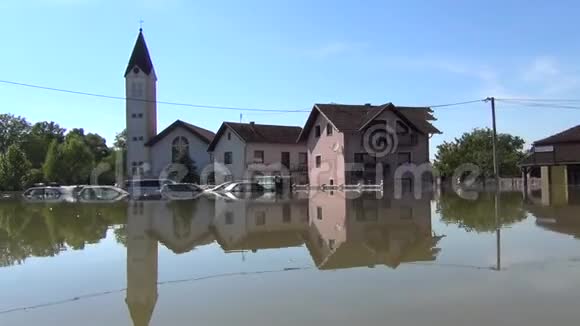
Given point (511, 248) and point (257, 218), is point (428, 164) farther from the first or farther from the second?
point (511, 248)

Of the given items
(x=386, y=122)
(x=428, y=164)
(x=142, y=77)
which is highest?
(x=142, y=77)

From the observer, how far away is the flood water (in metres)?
7.32

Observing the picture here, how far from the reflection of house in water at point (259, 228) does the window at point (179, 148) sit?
117ft

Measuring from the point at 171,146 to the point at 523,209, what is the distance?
43870mm

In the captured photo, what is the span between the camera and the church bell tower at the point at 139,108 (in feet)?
198

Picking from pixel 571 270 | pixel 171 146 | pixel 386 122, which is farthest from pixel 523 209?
pixel 171 146

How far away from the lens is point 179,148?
60.1m

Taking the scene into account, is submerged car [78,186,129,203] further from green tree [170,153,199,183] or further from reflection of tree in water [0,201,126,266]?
green tree [170,153,199,183]

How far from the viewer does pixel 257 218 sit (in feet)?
69.4

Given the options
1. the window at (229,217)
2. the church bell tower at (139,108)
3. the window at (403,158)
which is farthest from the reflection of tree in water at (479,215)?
the church bell tower at (139,108)

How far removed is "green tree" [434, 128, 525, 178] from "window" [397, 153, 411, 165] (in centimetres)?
1165

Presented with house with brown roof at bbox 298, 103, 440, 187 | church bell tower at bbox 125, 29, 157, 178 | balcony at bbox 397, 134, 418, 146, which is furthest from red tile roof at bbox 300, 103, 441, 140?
church bell tower at bbox 125, 29, 157, 178

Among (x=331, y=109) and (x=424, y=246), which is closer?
(x=424, y=246)

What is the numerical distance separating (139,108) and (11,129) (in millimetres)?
49487
